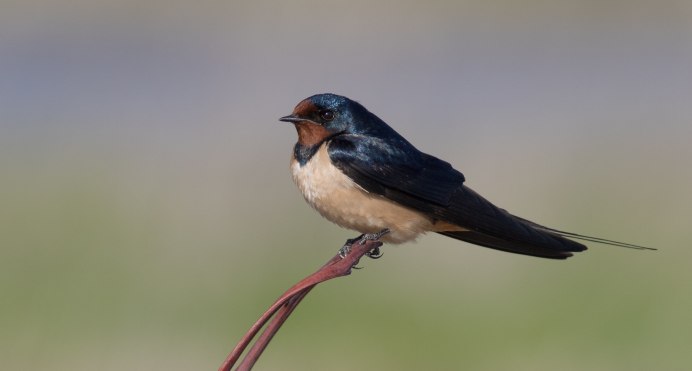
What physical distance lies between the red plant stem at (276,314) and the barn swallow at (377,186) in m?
0.40

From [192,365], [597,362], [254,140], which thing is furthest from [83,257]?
[597,362]

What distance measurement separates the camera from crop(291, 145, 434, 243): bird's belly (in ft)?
6.54

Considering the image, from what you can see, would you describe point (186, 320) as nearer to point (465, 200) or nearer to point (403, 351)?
point (403, 351)

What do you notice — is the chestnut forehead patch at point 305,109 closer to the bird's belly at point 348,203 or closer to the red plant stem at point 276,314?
the bird's belly at point 348,203

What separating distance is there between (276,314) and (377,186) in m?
0.55

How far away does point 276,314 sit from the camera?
1511mm

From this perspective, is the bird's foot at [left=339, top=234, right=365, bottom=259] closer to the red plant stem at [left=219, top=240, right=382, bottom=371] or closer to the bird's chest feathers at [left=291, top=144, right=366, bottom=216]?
the bird's chest feathers at [left=291, top=144, right=366, bottom=216]

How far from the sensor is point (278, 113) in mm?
5859

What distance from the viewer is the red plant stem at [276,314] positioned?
1438 millimetres

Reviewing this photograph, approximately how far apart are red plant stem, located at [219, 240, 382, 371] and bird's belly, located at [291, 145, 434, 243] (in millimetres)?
389

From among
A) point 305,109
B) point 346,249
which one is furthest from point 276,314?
point 305,109

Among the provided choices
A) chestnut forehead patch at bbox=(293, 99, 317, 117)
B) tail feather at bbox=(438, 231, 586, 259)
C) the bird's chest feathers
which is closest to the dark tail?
tail feather at bbox=(438, 231, 586, 259)

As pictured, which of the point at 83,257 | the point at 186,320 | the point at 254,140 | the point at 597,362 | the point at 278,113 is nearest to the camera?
the point at 597,362

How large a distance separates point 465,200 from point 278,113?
3872mm
